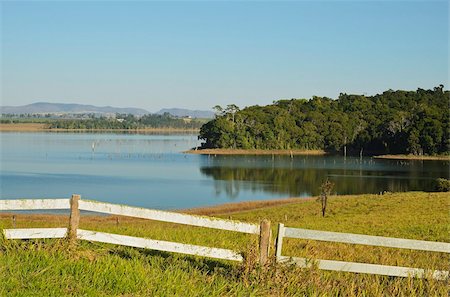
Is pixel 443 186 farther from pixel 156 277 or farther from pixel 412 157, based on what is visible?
pixel 412 157

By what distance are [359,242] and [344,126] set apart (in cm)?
14669

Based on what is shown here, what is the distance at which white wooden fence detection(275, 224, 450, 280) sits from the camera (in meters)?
8.31

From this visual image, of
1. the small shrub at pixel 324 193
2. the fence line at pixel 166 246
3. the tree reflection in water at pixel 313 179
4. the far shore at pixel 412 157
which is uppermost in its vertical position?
the fence line at pixel 166 246

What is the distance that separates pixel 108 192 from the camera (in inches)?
2199

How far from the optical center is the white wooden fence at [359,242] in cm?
831

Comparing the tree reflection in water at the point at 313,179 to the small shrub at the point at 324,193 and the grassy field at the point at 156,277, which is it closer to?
the small shrub at the point at 324,193

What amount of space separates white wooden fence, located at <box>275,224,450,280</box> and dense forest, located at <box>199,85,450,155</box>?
119369mm

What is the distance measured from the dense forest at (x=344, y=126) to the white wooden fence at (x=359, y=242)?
392 feet

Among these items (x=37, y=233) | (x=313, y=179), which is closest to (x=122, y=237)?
(x=37, y=233)

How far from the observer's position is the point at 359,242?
27.5 feet

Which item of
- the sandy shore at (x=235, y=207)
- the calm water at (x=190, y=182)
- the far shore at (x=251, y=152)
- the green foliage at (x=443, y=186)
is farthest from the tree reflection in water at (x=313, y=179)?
the far shore at (x=251, y=152)

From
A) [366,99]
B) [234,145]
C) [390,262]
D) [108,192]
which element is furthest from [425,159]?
[390,262]

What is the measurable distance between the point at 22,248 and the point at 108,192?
48086 mm

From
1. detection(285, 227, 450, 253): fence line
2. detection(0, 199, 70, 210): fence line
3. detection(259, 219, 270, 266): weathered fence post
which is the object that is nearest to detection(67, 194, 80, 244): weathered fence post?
detection(0, 199, 70, 210): fence line
